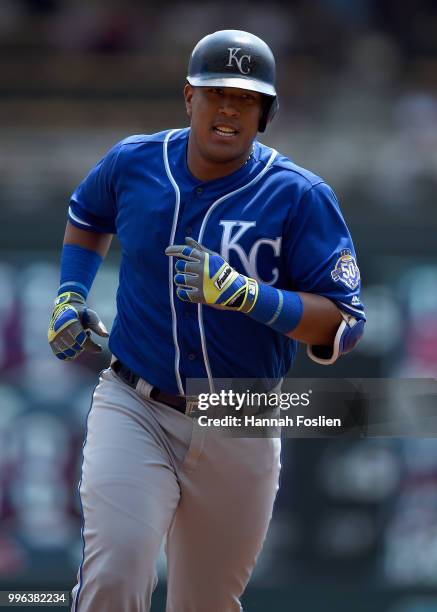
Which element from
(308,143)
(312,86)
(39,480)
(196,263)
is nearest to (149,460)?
(196,263)

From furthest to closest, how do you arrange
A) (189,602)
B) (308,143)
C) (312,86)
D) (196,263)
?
(312,86)
(308,143)
(189,602)
(196,263)

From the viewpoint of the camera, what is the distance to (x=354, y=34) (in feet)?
32.9

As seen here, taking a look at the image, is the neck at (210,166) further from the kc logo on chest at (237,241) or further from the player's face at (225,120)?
the kc logo on chest at (237,241)

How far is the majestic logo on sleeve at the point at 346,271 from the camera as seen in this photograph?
3203mm

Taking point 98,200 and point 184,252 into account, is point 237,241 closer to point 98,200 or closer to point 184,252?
point 184,252

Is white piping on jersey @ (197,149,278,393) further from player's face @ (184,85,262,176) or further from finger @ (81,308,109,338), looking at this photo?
finger @ (81,308,109,338)

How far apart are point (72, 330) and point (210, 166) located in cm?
65

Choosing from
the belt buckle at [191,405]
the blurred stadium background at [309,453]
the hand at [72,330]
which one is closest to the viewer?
the belt buckle at [191,405]

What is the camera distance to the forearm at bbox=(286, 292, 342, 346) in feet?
10.4

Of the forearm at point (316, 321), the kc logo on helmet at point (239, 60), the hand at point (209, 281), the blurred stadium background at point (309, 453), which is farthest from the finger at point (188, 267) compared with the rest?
the blurred stadium background at point (309, 453)

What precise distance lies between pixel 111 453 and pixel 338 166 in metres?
4.59

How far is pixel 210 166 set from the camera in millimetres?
3328

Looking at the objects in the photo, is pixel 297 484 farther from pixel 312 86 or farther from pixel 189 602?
pixel 312 86

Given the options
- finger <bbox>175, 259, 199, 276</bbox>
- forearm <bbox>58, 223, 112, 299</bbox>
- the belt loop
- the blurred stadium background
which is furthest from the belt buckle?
the blurred stadium background
